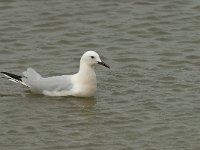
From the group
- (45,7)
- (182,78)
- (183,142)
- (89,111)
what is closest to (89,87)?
(89,111)

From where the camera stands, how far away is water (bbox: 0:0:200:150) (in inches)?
378

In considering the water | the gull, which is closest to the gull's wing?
the gull

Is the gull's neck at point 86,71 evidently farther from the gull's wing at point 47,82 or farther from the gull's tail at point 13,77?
the gull's tail at point 13,77

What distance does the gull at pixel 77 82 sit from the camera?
1133 centimetres

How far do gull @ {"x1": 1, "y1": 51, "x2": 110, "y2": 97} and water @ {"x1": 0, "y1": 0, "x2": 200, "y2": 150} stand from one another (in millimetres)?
101

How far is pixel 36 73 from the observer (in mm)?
11578

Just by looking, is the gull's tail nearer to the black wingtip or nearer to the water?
the black wingtip

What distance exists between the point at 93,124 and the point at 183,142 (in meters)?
1.33

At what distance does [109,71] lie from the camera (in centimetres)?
1217

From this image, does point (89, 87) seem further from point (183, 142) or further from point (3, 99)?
point (183, 142)

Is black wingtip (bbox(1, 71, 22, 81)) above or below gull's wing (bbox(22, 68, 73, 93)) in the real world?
above

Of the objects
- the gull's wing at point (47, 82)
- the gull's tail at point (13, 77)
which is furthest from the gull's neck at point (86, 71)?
the gull's tail at point (13, 77)

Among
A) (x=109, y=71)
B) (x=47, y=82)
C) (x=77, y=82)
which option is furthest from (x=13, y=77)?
(x=109, y=71)

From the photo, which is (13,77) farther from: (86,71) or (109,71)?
(109,71)
